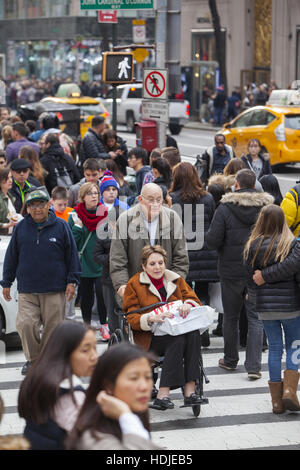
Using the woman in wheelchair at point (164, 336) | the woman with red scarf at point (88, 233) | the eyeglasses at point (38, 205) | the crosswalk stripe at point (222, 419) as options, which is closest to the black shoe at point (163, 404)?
the woman in wheelchair at point (164, 336)

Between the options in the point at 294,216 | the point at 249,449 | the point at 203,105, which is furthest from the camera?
the point at 203,105

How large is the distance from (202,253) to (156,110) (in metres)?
5.24

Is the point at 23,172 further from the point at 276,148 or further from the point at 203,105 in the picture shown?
the point at 203,105

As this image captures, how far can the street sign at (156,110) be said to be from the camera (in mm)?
14719

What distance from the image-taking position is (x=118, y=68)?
16.0 m

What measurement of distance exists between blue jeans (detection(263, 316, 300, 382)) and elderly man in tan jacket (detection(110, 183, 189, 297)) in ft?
3.30

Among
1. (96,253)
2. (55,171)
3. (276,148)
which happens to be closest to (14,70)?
(276,148)

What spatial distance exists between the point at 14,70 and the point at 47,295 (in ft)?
217

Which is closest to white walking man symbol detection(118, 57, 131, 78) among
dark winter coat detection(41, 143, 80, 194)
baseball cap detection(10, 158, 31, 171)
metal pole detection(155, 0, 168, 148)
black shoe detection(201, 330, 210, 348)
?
metal pole detection(155, 0, 168, 148)

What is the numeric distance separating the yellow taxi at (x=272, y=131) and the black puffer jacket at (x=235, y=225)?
49.3 feet

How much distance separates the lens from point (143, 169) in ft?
41.4

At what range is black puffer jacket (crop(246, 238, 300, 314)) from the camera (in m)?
7.80

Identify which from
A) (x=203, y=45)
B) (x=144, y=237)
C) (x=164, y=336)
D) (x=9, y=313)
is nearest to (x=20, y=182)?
(x=9, y=313)

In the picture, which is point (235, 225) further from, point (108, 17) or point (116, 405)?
point (108, 17)
